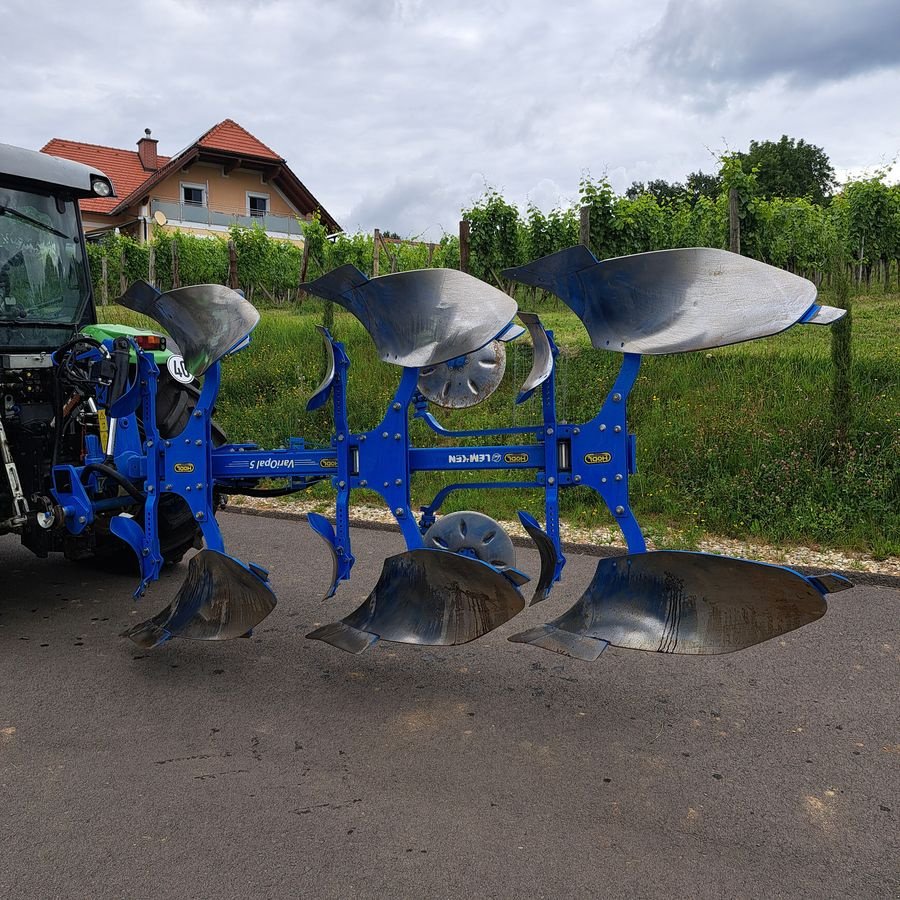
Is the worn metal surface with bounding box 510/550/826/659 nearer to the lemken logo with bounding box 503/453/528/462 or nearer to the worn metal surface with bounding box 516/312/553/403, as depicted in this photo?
the lemken logo with bounding box 503/453/528/462

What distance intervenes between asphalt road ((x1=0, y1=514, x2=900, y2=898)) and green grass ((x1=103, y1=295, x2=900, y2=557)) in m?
2.02

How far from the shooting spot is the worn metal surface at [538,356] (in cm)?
324

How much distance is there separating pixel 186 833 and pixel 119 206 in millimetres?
30552

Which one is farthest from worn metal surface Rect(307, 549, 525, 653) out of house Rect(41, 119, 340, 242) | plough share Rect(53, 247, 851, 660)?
house Rect(41, 119, 340, 242)

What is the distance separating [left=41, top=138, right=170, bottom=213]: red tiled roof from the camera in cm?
3022

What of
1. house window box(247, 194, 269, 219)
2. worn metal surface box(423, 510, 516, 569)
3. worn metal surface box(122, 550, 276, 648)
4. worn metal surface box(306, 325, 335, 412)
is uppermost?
house window box(247, 194, 269, 219)

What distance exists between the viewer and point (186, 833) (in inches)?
95.0

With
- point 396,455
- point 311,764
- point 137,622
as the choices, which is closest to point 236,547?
point 137,622

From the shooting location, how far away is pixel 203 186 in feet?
101

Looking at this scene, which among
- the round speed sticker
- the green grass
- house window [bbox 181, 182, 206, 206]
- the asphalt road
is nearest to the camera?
the asphalt road

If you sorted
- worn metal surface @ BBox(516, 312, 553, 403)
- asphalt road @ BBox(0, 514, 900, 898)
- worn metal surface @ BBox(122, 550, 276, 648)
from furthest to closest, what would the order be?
worn metal surface @ BBox(122, 550, 276, 648) → worn metal surface @ BBox(516, 312, 553, 403) → asphalt road @ BBox(0, 514, 900, 898)

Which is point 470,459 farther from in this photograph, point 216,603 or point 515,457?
point 216,603

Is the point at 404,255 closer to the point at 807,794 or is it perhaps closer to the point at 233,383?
the point at 233,383

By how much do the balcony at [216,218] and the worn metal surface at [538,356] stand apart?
2639 cm
